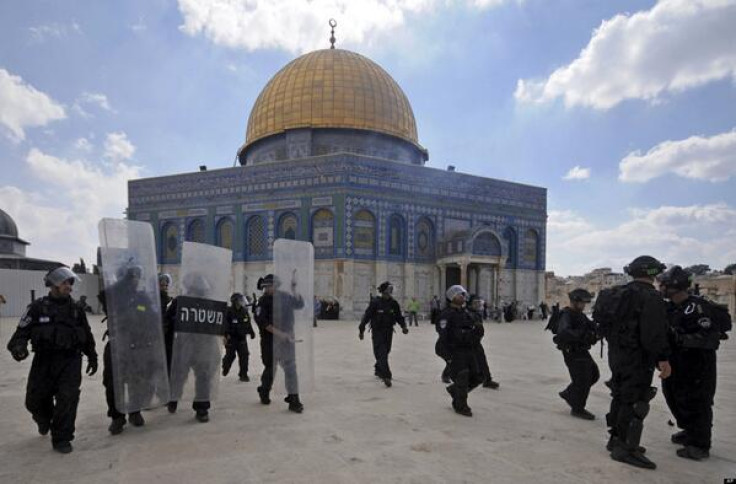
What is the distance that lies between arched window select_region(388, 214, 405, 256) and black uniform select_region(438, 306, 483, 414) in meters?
21.2

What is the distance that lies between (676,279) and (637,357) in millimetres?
1008

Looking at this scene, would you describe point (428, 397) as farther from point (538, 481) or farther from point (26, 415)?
point (26, 415)

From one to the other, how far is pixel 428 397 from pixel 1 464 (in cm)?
457

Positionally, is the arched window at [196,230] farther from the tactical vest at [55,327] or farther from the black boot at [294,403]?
the tactical vest at [55,327]

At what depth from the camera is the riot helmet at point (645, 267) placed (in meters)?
4.57

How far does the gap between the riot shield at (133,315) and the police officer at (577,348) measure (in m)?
4.46

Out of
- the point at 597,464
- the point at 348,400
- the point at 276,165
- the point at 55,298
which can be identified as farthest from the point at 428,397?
the point at 276,165

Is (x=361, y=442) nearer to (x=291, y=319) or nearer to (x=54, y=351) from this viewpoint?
(x=291, y=319)

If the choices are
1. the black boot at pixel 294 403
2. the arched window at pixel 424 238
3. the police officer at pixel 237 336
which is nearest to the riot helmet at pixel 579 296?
the black boot at pixel 294 403

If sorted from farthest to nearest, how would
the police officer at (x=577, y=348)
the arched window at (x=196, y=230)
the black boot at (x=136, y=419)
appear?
1. the arched window at (x=196, y=230)
2. the police officer at (x=577, y=348)
3. the black boot at (x=136, y=419)

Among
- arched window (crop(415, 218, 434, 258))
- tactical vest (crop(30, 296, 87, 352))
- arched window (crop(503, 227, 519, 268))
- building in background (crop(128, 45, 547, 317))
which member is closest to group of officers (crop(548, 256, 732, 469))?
tactical vest (crop(30, 296, 87, 352))

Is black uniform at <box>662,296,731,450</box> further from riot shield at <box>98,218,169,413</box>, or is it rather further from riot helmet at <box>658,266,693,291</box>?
riot shield at <box>98,218,169,413</box>

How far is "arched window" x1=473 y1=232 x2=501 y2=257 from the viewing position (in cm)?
2809

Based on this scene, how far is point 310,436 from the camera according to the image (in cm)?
494
